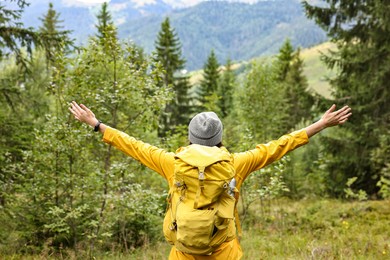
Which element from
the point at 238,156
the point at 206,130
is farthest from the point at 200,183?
the point at 238,156

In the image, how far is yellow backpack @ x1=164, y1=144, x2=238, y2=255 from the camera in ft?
10.3

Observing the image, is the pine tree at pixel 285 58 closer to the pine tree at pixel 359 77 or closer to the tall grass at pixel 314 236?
the pine tree at pixel 359 77

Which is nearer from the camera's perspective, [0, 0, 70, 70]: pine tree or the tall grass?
the tall grass

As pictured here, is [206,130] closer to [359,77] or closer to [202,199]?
[202,199]

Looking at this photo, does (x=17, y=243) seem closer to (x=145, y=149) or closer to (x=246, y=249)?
(x=246, y=249)

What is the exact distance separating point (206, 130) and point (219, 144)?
0.72 feet

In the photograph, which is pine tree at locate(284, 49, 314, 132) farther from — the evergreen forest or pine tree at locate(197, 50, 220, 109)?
the evergreen forest

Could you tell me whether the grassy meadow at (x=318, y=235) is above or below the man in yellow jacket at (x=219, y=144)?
below

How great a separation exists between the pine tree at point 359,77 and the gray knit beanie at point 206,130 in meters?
13.2

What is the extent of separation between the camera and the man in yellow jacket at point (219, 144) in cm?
345

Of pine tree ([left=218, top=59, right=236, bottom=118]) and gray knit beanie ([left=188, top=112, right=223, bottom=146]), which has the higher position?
gray knit beanie ([left=188, top=112, right=223, bottom=146])

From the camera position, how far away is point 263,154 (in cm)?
368

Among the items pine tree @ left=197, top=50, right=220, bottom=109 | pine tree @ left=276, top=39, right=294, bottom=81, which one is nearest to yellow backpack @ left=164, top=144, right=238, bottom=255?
pine tree @ left=276, top=39, right=294, bottom=81

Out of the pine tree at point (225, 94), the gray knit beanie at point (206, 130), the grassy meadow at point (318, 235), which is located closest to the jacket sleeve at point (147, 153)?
the gray knit beanie at point (206, 130)
